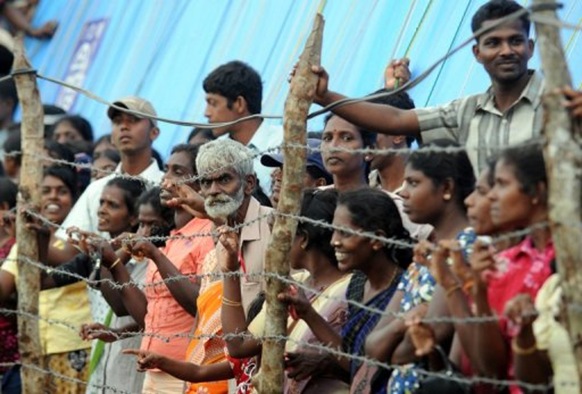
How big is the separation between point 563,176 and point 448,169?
118 centimetres

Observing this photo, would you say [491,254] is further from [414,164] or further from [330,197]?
[330,197]

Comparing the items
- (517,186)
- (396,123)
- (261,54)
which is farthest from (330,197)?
(261,54)

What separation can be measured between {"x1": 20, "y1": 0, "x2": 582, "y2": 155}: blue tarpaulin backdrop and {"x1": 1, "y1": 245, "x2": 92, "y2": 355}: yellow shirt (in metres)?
1.59

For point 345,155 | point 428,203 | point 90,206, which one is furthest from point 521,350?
point 90,206

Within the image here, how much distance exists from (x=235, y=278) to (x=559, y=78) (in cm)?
211

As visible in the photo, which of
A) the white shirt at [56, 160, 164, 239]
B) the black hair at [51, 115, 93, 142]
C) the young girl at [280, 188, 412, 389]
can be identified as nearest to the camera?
the young girl at [280, 188, 412, 389]

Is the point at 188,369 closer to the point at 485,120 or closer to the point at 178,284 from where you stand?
the point at 178,284

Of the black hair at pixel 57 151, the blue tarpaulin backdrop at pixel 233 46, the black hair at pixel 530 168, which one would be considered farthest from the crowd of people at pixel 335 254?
Result: the blue tarpaulin backdrop at pixel 233 46

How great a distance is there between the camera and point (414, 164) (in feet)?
18.1

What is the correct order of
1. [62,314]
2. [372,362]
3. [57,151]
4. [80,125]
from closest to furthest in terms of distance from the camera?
[372,362]
[62,314]
[57,151]
[80,125]

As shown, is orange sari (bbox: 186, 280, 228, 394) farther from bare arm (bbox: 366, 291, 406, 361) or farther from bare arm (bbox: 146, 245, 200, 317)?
bare arm (bbox: 366, 291, 406, 361)

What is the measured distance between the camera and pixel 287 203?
583 centimetres


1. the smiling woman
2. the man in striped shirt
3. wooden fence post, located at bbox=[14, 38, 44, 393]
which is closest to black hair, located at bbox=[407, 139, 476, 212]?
the man in striped shirt

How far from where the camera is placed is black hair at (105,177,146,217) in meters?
8.16
